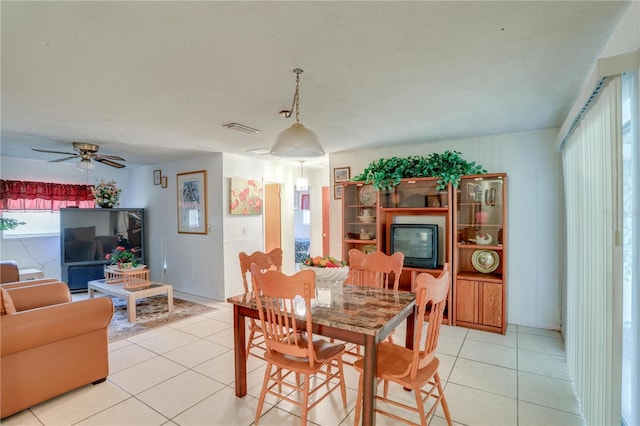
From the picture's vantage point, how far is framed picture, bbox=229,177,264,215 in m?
5.27

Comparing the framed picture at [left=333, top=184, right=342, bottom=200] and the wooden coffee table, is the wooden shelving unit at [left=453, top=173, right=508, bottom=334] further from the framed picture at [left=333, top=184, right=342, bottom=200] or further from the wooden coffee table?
the wooden coffee table

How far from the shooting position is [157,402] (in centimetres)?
238

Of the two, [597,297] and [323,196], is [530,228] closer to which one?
[597,297]

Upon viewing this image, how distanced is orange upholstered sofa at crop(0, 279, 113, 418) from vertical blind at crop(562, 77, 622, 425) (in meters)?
3.38

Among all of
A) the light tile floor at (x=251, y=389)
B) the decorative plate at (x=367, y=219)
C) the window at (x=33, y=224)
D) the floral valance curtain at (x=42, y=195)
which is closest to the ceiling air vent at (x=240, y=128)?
the decorative plate at (x=367, y=219)

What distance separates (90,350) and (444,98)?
357 centimetres

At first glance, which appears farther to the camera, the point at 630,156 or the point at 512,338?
the point at 512,338

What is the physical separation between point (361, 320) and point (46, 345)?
232 centimetres

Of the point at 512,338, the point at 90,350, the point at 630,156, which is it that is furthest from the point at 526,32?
the point at 90,350

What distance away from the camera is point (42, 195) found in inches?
226

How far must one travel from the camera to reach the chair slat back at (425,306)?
1.70 metres

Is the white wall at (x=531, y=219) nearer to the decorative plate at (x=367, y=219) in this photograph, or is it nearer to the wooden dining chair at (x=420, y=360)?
the decorative plate at (x=367, y=219)

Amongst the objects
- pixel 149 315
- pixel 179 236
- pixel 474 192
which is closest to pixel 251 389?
pixel 149 315

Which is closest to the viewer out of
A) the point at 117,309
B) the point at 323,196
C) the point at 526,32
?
the point at 526,32
